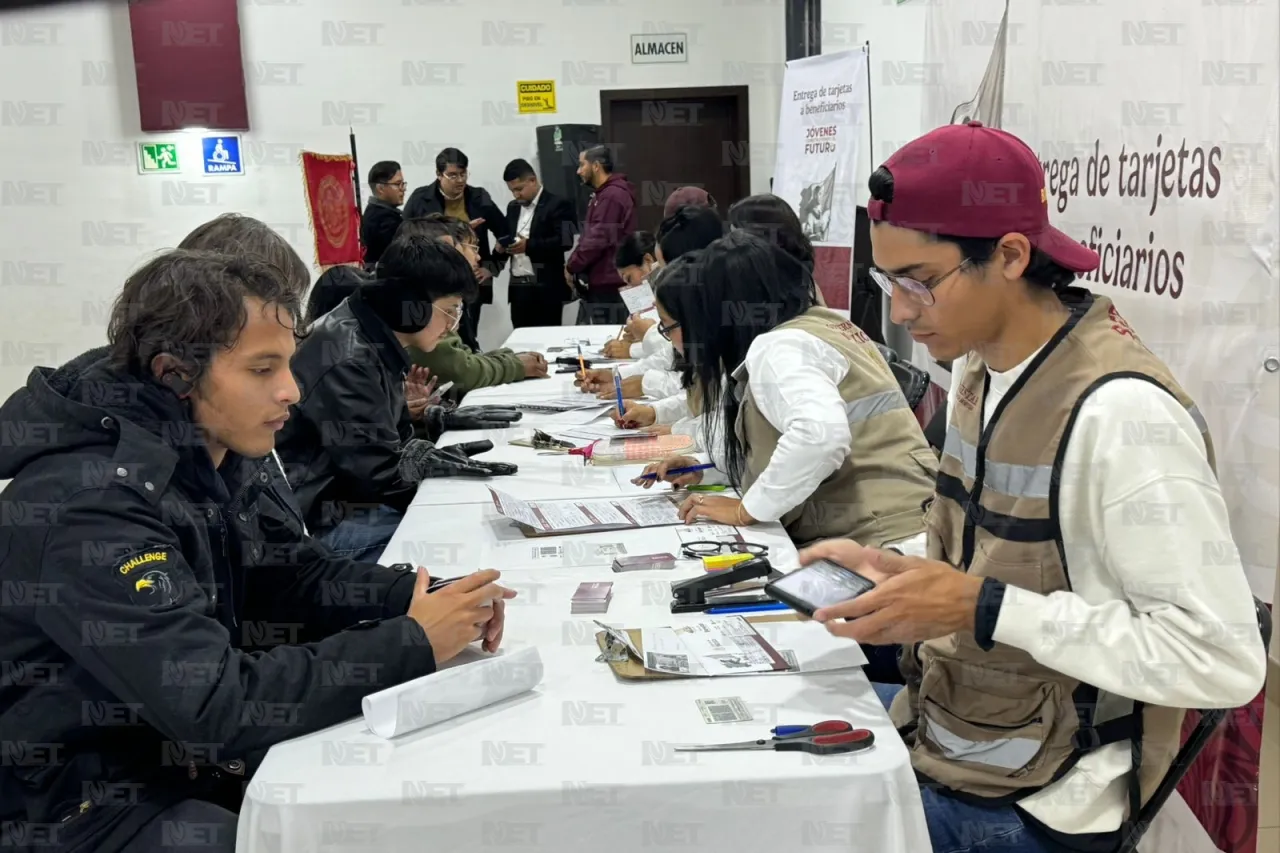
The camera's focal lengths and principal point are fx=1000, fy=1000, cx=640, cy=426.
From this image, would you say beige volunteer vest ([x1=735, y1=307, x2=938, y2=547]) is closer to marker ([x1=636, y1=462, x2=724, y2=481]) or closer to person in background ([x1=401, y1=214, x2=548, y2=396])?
marker ([x1=636, y1=462, x2=724, y2=481])

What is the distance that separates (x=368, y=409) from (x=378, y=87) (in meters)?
5.49

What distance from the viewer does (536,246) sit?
7129 mm

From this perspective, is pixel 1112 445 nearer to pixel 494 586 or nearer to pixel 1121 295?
pixel 494 586

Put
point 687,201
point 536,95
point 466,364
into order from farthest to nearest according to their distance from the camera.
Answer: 1. point 536,95
2. point 687,201
3. point 466,364

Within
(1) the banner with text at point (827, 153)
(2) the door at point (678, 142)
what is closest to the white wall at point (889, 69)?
(1) the banner with text at point (827, 153)

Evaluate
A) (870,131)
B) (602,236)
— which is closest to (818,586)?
(870,131)

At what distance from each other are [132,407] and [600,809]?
774 mm

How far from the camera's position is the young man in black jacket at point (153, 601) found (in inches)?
46.8

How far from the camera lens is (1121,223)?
1.99m

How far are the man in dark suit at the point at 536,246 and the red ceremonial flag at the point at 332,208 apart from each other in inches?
44.5

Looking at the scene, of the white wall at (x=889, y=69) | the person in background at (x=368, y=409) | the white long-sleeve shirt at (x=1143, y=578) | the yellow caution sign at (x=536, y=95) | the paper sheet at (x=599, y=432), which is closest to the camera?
the white long-sleeve shirt at (x=1143, y=578)

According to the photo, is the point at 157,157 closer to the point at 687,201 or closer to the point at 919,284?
the point at 687,201

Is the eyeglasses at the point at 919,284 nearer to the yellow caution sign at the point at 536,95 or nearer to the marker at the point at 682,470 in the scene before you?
the marker at the point at 682,470

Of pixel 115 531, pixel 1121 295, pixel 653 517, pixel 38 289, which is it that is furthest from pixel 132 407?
pixel 38 289
